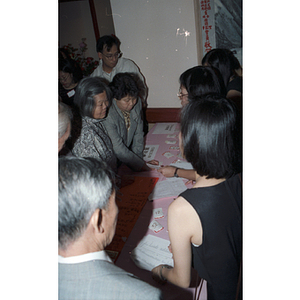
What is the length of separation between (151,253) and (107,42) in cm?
73

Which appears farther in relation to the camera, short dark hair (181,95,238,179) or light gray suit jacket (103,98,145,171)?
light gray suit jacket (103,98,145,171)

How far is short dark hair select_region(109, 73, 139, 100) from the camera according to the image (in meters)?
0.95

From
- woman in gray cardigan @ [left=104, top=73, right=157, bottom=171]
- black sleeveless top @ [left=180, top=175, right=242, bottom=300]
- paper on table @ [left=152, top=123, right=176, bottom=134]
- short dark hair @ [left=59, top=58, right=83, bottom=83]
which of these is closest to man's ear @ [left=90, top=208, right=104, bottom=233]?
black sleeveless top @ [left=180, top=175, right=242, bottom=300]

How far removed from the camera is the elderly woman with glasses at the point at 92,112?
853 millimetres

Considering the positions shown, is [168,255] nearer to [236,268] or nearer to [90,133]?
[236,268]

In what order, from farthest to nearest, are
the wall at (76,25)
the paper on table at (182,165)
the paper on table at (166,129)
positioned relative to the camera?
the paper on table at (166,129), the paper on table at (182,165), the wall at (76,25)

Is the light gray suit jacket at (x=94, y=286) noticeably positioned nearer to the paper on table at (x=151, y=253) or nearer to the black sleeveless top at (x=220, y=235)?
the black sleeveless top at (x=220, y=235)

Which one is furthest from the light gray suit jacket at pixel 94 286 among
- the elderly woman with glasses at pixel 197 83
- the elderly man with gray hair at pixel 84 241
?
the elderly woman with glasses at pixel 197 83

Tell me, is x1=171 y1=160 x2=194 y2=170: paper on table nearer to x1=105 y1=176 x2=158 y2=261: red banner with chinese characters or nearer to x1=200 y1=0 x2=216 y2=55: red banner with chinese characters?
x1=105 y1=176 x2=158 y2=261: red banner with chinese characters

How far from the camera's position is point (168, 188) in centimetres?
104

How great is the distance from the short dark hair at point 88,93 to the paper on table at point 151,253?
0.56m

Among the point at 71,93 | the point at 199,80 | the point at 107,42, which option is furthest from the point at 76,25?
the point at 199,80

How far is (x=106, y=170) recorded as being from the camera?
16.0 inches
